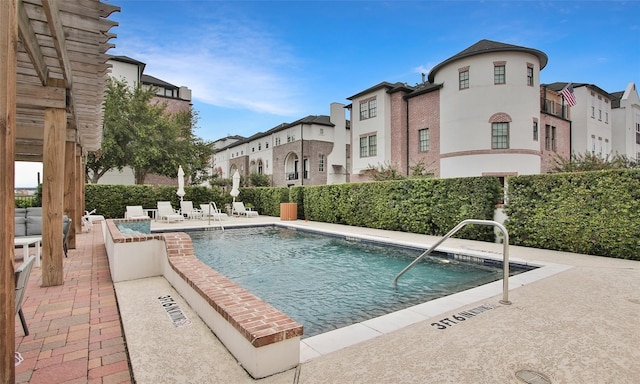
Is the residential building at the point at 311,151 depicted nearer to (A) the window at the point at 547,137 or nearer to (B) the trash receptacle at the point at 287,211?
(B) the trash receptacle at the point at 287,211

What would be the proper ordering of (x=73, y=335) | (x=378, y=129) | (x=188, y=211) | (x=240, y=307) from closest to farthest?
(x=240, y=307) < (x=73, y=335) < (x=188, y=211) < (x=378, y=129)

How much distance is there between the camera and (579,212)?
790cm

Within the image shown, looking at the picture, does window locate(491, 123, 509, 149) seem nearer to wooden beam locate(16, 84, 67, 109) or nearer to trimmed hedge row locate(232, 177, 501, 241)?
trimmed hedge row locate(232, 177, 501, 241)

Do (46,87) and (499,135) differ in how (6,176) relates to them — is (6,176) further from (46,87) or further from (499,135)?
(499,135)

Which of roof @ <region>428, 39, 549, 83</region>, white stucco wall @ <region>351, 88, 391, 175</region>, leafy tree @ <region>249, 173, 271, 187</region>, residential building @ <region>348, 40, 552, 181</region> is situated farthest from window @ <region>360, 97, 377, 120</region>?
leafy tree @ <region>249, 173, 271, 187</region>

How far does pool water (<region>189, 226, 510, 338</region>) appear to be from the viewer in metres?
4.70

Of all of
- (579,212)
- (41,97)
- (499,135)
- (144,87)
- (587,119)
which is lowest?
(579,212)

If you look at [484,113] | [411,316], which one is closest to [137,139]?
[484,113]

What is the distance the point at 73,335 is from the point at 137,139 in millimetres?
21598

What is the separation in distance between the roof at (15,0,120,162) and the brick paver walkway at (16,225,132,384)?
2.59 meters

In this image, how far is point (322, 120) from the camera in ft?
120

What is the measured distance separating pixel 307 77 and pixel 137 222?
16.1 meters

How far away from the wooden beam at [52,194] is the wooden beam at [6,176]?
331 centimetres

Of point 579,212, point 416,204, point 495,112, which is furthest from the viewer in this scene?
point 495,112
